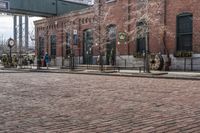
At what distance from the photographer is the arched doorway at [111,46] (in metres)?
37.2

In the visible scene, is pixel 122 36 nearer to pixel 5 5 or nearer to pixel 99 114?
pixel 5 5

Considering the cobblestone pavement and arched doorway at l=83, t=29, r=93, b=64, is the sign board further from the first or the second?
the cobblestone pavement

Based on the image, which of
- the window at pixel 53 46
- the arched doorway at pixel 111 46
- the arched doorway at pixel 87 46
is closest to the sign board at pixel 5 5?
the window at pixel 53 46

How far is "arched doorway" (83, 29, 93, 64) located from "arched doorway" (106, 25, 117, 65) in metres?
3.07

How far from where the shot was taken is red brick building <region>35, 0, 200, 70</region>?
29.7 meters

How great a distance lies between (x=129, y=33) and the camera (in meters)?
34.6

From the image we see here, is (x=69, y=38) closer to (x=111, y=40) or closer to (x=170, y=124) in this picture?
(x=111, y=40)

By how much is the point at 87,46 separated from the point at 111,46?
443 cm

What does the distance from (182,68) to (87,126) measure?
23600 millimetres

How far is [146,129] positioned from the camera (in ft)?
22.9

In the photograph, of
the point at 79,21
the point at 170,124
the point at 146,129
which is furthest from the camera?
the point at 79,21

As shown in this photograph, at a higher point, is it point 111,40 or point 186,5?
point 186,5

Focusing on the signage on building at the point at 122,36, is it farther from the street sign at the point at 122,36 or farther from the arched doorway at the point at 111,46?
the arched doorway at the point at 111,46

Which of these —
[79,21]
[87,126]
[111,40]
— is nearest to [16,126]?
[87,126]
